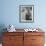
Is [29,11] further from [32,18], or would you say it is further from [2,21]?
[2,21]

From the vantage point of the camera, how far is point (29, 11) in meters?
4.09

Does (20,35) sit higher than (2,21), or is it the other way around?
(2,21)

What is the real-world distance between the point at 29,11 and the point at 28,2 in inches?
11.5

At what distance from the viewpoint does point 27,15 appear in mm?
4098

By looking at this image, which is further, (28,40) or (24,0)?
(24,0)

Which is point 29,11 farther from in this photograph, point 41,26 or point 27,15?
point 41,26

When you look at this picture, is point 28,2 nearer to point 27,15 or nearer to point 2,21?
point 27,15

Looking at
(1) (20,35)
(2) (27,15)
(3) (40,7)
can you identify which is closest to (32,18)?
(2) (27,15)

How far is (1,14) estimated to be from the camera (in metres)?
4.10

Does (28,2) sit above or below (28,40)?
above

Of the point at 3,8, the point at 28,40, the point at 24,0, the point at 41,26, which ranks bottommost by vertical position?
the point at 28,40

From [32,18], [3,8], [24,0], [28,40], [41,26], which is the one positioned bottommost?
[28,40]

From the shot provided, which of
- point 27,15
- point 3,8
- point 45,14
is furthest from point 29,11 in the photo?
point 3,8

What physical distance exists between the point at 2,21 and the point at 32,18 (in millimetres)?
981
